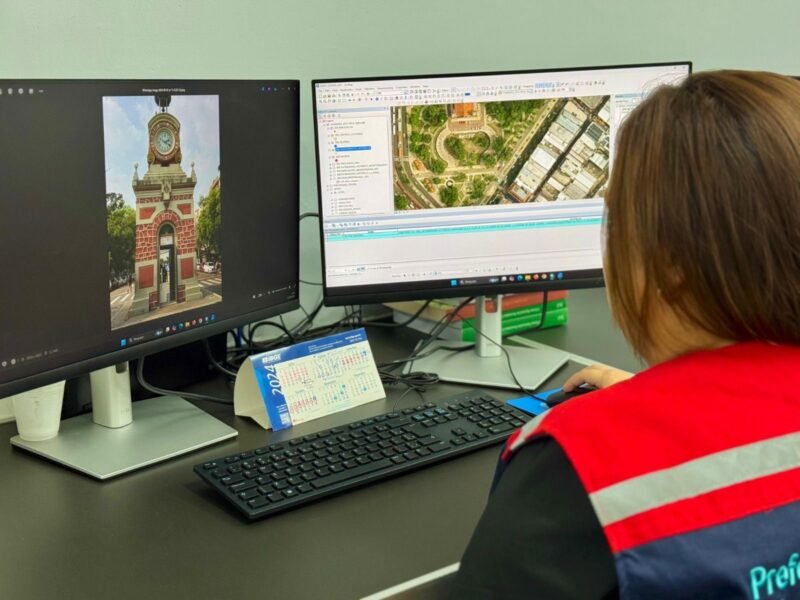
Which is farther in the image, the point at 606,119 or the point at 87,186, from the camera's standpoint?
the point at 606,119

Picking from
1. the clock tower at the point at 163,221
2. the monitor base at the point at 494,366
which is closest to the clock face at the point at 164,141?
the clock tower at the point at 163,221

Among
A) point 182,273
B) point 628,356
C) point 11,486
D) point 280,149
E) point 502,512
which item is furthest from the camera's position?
point 628,356

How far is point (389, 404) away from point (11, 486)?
562mm

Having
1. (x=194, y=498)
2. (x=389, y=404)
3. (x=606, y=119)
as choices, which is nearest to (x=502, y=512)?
(x=194, y=498)

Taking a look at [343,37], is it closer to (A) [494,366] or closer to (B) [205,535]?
(A) [494,366]

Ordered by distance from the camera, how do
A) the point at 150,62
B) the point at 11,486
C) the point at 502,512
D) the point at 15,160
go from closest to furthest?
the point at 502,512, the point at 15,160, the point at 11,486, the point at 150,62

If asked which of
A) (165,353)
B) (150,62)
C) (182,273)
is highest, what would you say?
(150,62)

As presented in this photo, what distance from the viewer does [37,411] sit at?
50.9 inches

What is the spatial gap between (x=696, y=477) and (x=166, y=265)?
0.81 metres

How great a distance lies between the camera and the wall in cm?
148

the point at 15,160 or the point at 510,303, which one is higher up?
the point at 15,160

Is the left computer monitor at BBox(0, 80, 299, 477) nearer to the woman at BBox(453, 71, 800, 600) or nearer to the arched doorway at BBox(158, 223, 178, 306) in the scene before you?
the arched doorway at BBox(158, 223, 178, 306)

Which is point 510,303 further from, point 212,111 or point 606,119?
point 212,111

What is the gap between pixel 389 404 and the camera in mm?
1480
